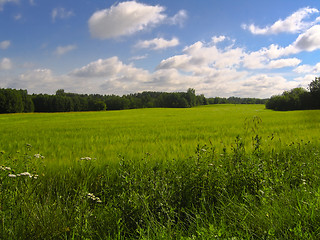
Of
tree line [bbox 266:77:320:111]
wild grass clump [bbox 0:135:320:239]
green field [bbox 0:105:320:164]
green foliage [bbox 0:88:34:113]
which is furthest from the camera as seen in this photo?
green foliage [bbox 0:88:34:113]

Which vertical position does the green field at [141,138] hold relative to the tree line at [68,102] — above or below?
below

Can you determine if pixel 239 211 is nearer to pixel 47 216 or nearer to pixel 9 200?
pixel 47 216

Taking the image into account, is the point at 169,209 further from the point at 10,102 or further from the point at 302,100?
the point at 10,102

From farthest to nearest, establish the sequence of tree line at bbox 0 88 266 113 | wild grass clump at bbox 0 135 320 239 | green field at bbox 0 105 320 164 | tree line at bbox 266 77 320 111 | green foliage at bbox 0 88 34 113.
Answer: tree line at bbox 0 88 266 113, green foliage at bbox 0 88 34 113, tree line at bbox 266 77 320 111, green field at bbox 0 105 320 164, wild grass clump at bbox 0 135 320 239

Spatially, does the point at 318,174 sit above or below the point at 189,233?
above

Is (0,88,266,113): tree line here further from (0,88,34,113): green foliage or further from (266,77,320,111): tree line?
(266,77,320,111): tree line

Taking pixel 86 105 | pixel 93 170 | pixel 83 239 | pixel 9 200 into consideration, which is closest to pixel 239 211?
pixel 83 239

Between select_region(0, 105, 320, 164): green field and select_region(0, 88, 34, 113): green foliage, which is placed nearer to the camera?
select_region(0, 105, 320, 164): green field

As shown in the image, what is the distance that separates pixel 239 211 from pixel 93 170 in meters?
2.73

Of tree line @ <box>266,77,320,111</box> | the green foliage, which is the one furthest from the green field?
the green foliage

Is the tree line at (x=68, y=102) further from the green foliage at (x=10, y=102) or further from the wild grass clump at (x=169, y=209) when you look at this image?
the wild grass clump at (x=169, y=209)

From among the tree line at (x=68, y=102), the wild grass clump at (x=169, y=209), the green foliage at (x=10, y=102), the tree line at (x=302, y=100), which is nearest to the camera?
the wild grass clump at (x=169, y=209)

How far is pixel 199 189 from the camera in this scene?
293 cm

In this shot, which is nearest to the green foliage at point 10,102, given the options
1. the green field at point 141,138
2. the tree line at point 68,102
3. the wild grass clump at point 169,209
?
the tree line at point 68,102
